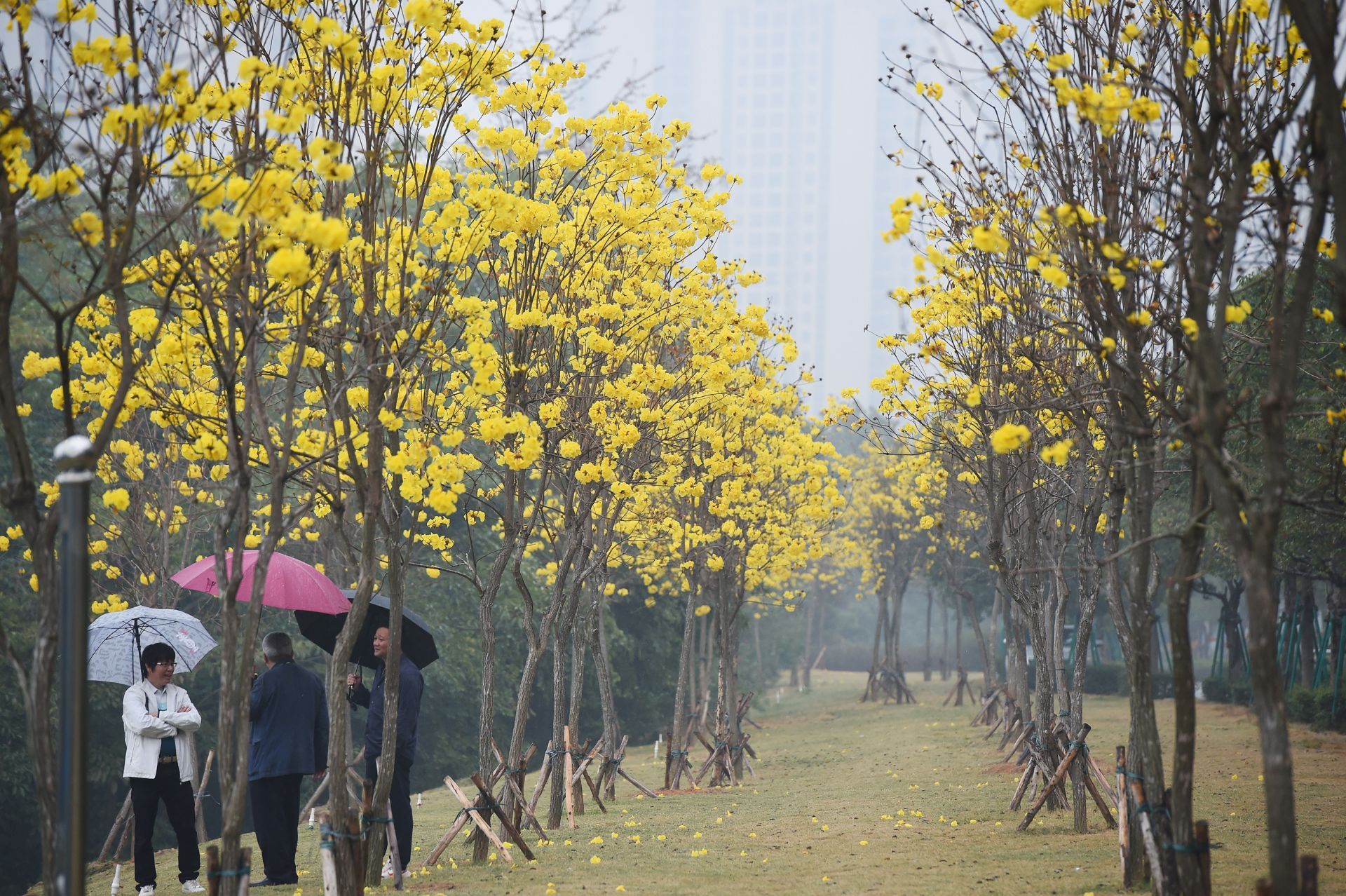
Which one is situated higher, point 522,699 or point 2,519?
point 2,519

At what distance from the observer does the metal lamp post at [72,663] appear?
4445mm

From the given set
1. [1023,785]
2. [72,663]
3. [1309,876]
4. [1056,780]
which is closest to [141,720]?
[72,663]

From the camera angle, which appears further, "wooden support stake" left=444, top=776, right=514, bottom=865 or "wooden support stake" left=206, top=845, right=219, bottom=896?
"wooden support stake" left=444, top=776, right=514, bottom=865

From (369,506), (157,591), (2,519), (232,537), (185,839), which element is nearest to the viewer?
(369,506)

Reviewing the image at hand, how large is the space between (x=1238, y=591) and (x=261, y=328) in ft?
84.2

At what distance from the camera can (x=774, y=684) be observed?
47.4 m

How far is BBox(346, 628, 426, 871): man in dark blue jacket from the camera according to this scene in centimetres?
893

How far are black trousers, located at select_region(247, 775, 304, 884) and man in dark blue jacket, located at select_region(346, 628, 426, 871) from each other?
622mm

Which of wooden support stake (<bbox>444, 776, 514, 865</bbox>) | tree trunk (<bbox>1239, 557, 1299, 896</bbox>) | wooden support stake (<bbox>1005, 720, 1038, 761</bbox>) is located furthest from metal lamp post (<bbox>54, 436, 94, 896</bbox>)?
wooden support stake (<bbox>1005, 720, 1038, 761</bbox>)

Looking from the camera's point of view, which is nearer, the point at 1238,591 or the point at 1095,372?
the point at 1095,372

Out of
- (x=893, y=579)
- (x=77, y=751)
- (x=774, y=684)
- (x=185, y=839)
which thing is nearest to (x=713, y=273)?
(x=185, y=839)

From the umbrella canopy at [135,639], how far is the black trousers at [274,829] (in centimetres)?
160

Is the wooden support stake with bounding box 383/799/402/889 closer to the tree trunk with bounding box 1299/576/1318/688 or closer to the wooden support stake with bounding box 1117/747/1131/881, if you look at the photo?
the wooden support stake with bounding box 1117/747/1131/881

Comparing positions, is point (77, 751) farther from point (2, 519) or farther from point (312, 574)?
point (2, 519)
